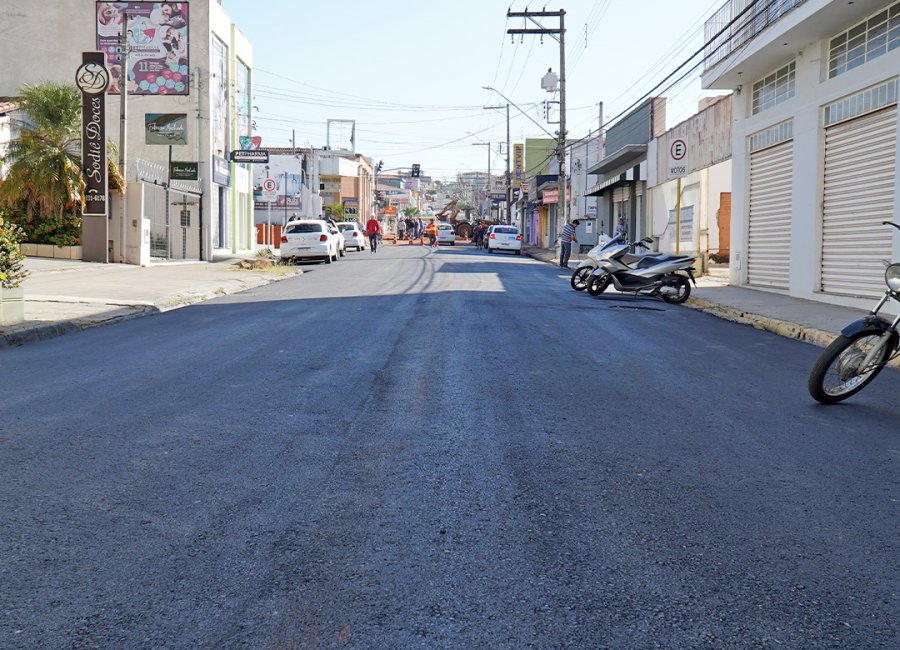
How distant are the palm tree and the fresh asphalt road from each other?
20.5 meters

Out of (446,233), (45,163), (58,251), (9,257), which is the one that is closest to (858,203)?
(9,257)

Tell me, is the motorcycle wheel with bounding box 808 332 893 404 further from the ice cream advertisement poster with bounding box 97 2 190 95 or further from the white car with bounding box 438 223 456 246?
the white car with bounding box 438 223 456 246

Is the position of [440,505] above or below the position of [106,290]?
below

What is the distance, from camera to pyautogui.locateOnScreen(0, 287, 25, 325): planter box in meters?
11.5

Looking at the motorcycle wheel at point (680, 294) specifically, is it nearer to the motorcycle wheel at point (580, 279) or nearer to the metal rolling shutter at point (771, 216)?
the motorcycle wheel at point (580, 279)

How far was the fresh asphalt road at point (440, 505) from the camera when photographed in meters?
3.11

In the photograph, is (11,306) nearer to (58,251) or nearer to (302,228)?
(58,251)

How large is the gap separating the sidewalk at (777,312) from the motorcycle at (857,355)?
15.2 ft

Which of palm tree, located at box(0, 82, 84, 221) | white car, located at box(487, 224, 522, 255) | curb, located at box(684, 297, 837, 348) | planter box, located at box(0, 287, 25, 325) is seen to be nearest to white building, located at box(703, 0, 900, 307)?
curb, located at box(684, 297, 837, 348)

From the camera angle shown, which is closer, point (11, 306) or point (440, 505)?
point (440, 505)

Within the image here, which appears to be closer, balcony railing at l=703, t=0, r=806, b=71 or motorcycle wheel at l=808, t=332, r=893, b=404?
motorcycle wheel at l=808, t=332, r=893, b=404

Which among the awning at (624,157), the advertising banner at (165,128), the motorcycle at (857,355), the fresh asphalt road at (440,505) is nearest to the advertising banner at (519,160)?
the awning at (624,157)

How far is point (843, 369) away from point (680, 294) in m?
11.2

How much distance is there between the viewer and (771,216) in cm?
2038
